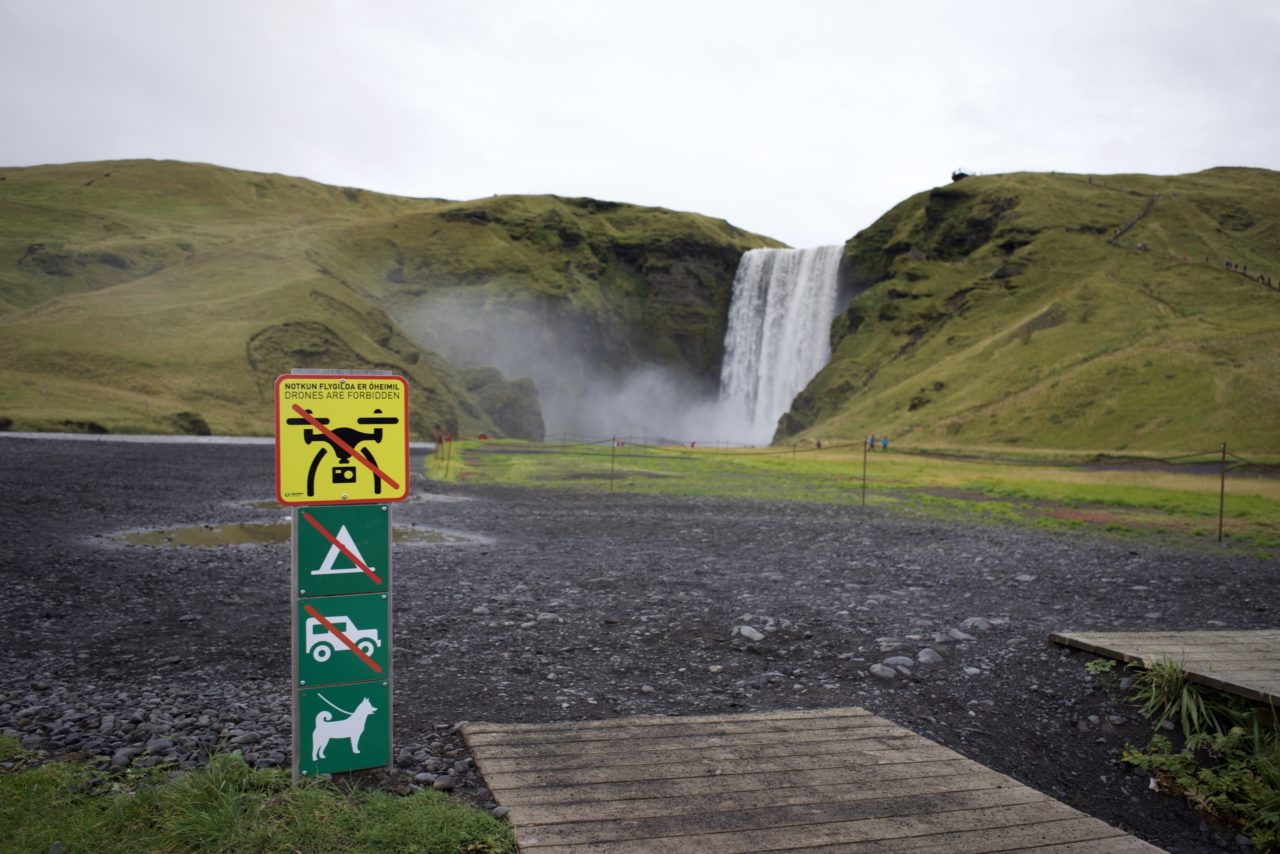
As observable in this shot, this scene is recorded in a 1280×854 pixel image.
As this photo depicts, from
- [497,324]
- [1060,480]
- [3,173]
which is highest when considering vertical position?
[3,173]

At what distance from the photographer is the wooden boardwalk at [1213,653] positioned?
21.0ft

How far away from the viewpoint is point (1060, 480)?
34344 millimetres

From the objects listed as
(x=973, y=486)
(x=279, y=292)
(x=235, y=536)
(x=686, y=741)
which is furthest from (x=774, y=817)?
(x=279, y=292)

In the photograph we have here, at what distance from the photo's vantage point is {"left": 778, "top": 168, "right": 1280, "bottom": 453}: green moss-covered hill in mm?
52875

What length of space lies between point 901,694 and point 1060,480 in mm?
30734

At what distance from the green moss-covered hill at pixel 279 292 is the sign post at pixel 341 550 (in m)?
48.7

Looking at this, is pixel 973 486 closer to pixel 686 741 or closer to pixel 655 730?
pixel 655 730

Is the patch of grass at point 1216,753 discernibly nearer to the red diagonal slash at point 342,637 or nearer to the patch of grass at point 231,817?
the patch of grass at point 231,817

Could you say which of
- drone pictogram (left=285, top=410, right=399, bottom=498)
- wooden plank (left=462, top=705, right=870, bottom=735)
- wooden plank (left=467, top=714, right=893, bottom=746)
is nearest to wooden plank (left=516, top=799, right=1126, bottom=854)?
wooden plank (left=467, top=714, right=893, bottom=746)

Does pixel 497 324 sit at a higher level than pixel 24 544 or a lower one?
higher

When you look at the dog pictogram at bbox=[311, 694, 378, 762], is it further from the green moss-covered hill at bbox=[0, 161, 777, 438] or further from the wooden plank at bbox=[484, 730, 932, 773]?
the green moss-covered hill at bbox=[0, 161, 777, 438]

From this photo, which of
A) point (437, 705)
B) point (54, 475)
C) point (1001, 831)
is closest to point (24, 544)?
point (437, 705)

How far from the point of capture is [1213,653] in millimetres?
7238

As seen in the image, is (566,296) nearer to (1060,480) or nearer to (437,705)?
(1060,480)
